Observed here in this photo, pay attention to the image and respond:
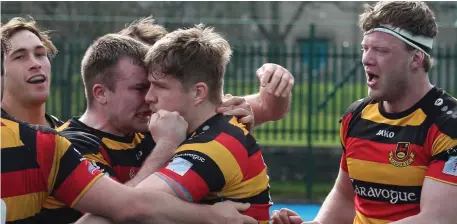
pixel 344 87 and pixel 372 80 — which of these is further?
pixel 344 87

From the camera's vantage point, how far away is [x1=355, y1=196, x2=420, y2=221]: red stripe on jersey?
4.58 m

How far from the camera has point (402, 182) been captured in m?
4.58

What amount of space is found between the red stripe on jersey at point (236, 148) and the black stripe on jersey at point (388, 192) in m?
0.99

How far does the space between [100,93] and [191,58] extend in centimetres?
62

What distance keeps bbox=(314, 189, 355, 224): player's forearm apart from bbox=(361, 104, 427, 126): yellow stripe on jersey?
59 cm

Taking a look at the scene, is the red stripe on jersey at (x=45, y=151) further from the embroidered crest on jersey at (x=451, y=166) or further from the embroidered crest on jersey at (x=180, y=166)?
the embroidered crest on jersey at (x=451, y=166)

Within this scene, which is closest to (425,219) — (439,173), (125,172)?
(439,173)

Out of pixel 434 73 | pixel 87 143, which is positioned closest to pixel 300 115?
pixel 434 73

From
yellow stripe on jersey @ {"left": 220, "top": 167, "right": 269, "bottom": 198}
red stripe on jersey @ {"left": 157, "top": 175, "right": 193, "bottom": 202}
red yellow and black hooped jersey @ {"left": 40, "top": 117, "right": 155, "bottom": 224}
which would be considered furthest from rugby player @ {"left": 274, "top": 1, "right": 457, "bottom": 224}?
red stripe on jersey @ {"left": 157, "top": 175, "right": 193, "bottom": 202}

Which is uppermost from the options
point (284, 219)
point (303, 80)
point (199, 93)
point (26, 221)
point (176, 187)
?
point (199, 93)

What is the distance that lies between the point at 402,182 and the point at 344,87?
10.5 metres

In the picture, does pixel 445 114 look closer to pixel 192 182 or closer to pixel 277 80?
pixel 277 80

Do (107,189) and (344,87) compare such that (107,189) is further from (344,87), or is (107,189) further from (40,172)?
(344,87)

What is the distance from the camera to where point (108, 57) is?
4.48m
